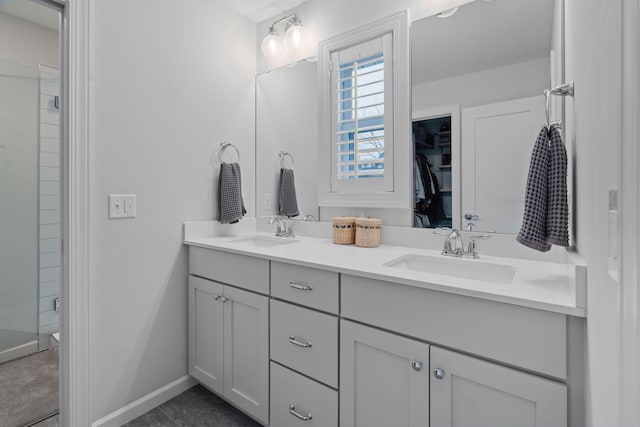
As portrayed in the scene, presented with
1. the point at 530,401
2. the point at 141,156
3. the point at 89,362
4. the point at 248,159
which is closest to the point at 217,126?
the point at 248,159

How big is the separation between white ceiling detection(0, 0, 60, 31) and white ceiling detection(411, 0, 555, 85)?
2.13 m

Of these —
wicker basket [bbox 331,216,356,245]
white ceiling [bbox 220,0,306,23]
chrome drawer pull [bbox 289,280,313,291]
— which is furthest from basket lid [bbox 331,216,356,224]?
white ceiling [bbox 220,0,306,23]

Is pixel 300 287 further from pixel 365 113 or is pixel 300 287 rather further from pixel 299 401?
pixel 365 113

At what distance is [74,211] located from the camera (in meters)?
1.43

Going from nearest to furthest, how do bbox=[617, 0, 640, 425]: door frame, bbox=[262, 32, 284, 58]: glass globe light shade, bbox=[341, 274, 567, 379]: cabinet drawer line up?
bbox=[617, 0, 640, 425]: door frame → bbox=[341, 274, 567, 379]: cabinet drawer → bbox=[262, 32, 284, 58]: glass globe light shade

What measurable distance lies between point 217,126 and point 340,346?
4.96 feet

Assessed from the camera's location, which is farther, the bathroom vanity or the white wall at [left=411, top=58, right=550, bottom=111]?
the white wall at [left=411, top=58, right=550, bottom=111]

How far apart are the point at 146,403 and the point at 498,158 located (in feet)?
6.73

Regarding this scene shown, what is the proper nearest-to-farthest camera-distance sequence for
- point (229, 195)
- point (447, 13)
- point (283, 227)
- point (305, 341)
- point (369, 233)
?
point (305, 341), point (447, 13), point (369, 233), point (229, 195), point (283, 227)

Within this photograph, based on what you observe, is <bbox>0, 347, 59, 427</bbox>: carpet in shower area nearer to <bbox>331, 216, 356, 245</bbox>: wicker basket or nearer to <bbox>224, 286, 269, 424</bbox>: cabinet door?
<bbox>224, 286, 269, 424</bbox>: cabinet door

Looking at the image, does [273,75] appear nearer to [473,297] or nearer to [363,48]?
[363,48]

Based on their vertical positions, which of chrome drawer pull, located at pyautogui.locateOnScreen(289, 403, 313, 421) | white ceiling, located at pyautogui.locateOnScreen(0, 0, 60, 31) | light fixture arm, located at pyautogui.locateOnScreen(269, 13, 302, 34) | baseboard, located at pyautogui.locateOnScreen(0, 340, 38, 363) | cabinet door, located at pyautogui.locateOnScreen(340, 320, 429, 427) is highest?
white ceiling, located at pyautogui.locateOnScreen(0, 0, 60, 31)

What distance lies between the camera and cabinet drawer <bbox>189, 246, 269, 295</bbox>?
A: 147cm

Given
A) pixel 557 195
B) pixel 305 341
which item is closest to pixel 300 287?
pixel 305 341
